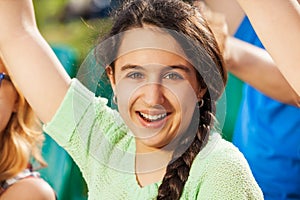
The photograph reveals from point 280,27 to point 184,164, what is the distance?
0.33 m

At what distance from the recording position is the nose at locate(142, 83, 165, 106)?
3.99 ft

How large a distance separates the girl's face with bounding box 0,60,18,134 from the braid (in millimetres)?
607

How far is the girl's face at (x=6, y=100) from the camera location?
179 centimetres

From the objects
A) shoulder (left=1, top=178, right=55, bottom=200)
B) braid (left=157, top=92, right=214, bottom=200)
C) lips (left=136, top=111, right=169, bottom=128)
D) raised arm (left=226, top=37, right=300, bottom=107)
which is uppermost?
lips (left=136, top=111, right=169, bottom=128)

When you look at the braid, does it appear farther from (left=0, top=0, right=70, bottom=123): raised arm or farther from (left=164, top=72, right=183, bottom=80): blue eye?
(left=0, top=0, right=70, bottom=123): raised arm

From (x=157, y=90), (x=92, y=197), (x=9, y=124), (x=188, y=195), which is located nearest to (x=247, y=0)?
(x=157, y=90)

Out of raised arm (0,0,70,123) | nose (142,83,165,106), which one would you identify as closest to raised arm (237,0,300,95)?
nose (142,83,165,106)

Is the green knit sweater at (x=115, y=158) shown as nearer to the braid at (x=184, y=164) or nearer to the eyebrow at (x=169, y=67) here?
the braid at (x=184, y=164)

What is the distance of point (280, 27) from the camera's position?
41.6 inches

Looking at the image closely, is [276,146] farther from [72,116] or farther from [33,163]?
[72,116]

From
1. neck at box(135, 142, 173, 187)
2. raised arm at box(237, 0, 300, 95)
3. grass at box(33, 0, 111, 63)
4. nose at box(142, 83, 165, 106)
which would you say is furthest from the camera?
grass at box(33, 0, 111, 63)

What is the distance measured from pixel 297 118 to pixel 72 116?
795mm

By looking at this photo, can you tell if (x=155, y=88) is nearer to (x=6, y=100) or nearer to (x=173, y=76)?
(x=173, y=76)

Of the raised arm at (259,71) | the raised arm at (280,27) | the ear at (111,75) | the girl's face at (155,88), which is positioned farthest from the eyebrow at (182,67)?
the raised arm at (259,71)
